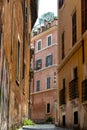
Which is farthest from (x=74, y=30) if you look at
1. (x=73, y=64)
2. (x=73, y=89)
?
(x=73, y=89)

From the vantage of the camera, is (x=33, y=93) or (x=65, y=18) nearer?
(x=65, y=18)

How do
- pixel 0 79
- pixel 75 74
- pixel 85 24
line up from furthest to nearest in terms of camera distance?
1. pixel 75 74
2. pixel 85 24
3. pixel 0 79

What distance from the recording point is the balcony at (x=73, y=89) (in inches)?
778

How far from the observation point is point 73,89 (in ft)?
66.0

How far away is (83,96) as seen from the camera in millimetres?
17938

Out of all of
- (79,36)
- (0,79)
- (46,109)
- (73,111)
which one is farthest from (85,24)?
(46,109)

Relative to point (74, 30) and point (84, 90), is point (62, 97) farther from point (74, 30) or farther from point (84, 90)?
point (84, 90)

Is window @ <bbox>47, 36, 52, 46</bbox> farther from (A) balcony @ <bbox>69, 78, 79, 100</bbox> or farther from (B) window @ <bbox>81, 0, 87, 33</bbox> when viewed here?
(B) window @ <bbox>81, 0, 87, 33</bbox>

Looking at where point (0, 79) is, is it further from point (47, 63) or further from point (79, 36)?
point (47, 63)

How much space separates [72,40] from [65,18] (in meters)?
3.41

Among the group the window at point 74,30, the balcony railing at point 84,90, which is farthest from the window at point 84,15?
the balcony railing at point 84,90

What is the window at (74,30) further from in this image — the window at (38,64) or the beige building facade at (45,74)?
the window at (38,64)

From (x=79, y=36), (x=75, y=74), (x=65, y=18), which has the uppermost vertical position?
(x=65, y=18)

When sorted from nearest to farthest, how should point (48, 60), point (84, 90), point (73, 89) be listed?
point (84, 90) < point (73, 89) < point (48, 60)
